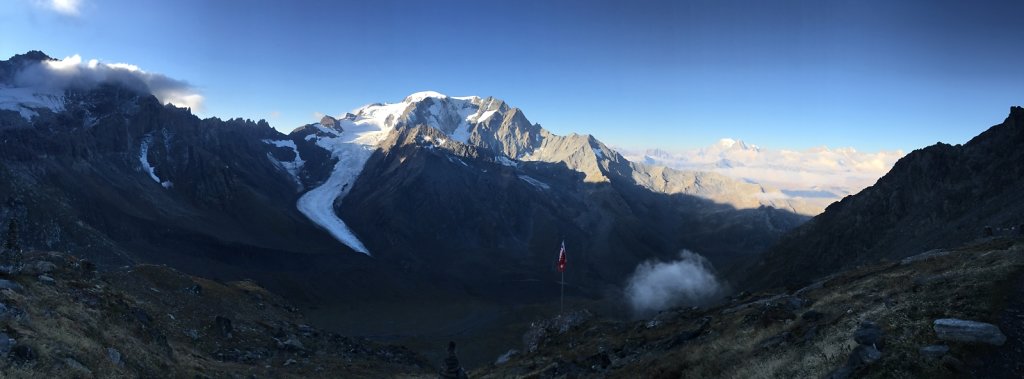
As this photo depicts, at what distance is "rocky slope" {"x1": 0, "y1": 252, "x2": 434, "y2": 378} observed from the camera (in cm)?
2662

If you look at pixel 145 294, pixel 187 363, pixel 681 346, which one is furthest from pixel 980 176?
pixel 145 294

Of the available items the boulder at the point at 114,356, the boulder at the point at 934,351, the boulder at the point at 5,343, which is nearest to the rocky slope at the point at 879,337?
the boulder at the point at 934,351

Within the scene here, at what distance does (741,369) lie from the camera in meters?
25.4

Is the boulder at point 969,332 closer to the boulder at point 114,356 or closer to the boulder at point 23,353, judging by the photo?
the boulder at point 23,353

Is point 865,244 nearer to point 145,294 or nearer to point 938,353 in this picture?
point 938,353

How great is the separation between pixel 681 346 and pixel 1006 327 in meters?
22.4

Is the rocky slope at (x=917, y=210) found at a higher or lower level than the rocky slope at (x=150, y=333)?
higher

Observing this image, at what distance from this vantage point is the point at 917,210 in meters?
124

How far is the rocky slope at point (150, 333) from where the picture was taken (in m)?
26.6

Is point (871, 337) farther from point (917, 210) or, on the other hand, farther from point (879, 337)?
point (917, 210)

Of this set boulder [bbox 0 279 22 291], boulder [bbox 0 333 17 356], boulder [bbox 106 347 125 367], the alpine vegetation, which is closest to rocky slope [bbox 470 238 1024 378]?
boulder [bbox 106 347 125 367]

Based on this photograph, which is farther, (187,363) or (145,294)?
(145,294)

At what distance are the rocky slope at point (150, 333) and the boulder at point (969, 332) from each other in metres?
35.4

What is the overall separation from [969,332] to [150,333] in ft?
160
